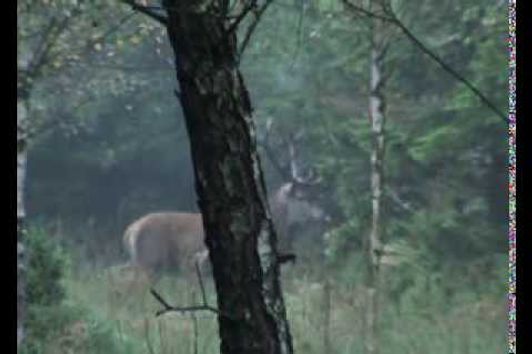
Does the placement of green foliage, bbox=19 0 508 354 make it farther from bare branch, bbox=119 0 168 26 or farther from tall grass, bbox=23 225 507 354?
bare branch, bbox=119 0 168 26

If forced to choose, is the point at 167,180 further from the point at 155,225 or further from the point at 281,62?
the point at 281,62

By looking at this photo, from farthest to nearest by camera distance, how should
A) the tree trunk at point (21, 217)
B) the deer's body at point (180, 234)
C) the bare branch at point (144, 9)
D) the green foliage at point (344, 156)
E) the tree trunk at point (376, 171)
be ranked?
the deer's body at point (180, 234) → the green foliage at point (344, 156) → the tree trunk at point (376, 171) → the tree trunk at point (21, 217) → the bare branch at point (144, 9)

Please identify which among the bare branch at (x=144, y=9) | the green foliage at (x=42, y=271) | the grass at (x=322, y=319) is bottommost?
the grass at (x=322, y=319)

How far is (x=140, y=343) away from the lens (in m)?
6.39

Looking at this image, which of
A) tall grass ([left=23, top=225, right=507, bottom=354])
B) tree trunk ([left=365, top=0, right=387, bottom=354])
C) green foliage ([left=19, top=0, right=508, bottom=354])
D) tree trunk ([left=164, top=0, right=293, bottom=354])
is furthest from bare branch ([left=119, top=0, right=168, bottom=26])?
tree trunk ([left=365, top=0, right=387, bottom=354])

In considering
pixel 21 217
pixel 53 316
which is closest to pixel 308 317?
pixel 53 316

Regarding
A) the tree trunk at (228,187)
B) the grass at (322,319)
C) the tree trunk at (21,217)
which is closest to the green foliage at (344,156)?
the grass at (322,319)

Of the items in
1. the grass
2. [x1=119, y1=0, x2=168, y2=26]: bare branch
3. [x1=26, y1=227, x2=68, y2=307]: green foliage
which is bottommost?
the grass

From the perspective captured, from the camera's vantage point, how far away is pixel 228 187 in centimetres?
256

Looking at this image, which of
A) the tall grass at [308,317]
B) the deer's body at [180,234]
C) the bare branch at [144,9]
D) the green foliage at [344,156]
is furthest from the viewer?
the deer's body at [180,234]

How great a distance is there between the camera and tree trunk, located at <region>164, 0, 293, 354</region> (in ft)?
8.41

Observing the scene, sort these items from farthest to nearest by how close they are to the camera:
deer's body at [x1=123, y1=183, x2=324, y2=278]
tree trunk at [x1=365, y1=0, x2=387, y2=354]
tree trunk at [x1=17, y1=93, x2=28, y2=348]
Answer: deer's body at [x1=123, y1=183, x2=324, y2=278] → tree trunk at [x1=365, y1=0, x2=387, y2=354] → tree trunk at [x1=17, y1=93, x2=28, y2=348]

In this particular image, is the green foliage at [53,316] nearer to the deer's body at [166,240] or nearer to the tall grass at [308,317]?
→ the tall grass at [308,317]

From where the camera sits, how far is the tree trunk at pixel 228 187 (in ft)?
8.41
